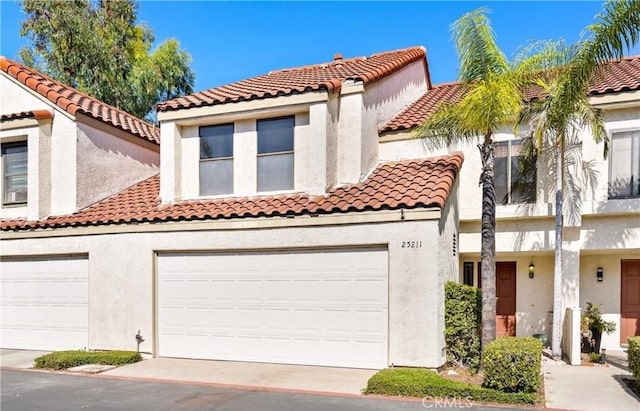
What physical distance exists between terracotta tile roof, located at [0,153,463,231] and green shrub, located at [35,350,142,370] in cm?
308

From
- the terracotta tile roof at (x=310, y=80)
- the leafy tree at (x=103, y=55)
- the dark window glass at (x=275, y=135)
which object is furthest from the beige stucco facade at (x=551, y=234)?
the leafy tree at (x=103, y=55)

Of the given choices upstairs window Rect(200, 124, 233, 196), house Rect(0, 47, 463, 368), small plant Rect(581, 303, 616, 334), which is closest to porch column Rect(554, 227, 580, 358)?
small plant Rect(581, 303, 616, 334)

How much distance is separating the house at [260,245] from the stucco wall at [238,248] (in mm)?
28

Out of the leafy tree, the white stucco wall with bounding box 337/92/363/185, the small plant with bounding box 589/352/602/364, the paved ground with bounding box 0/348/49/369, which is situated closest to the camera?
the small plant with bounding box 589/352/602/364

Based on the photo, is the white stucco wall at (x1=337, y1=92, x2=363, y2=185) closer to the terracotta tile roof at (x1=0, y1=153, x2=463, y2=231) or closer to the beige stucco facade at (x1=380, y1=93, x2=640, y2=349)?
the terracotta tile roof at (x1=0, y1=153, x2=463, y2=231)

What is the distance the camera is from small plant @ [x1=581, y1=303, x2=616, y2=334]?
11742mm

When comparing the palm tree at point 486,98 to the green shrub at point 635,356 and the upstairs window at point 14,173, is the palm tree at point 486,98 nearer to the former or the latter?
the green shrub at point 635,356

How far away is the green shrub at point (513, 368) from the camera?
25.7ft

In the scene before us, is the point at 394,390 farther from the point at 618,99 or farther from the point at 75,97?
the point at 75,97

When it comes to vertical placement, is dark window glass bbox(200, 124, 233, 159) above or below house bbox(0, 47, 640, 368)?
above

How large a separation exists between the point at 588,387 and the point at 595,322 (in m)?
3.51

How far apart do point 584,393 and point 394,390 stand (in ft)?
10.7

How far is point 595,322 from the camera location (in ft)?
38.7

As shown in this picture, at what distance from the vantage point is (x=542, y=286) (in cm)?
1325
